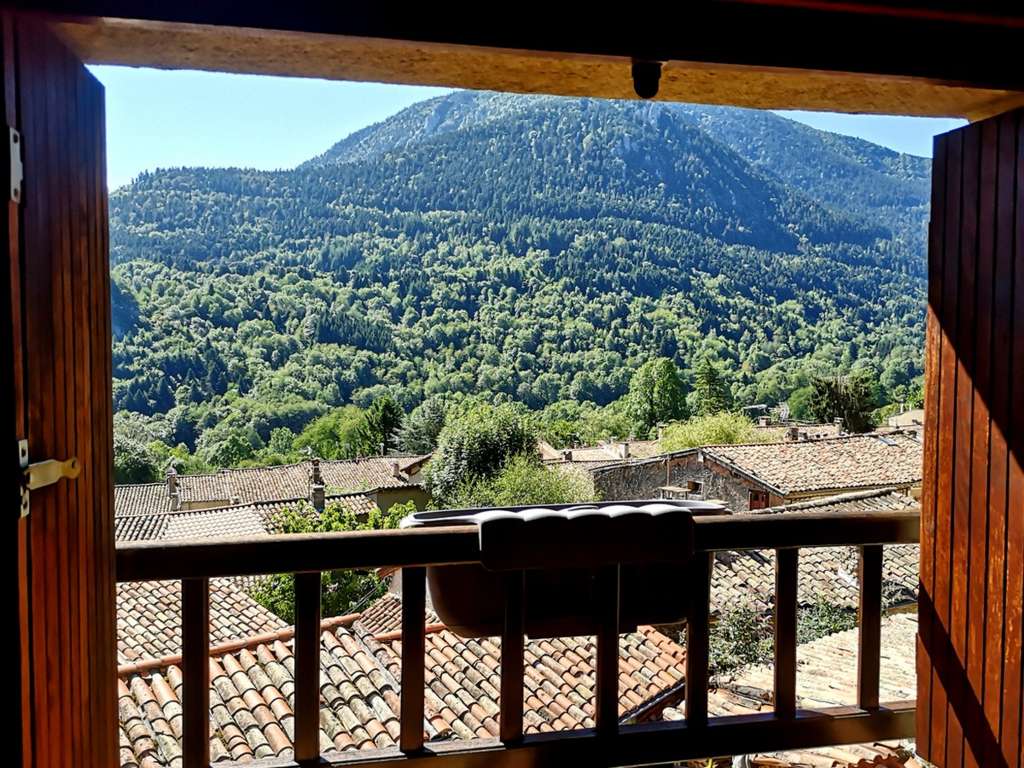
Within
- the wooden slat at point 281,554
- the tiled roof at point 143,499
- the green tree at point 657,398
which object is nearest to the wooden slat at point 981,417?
the wooden slat at point 281,554

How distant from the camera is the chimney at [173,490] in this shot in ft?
66.5

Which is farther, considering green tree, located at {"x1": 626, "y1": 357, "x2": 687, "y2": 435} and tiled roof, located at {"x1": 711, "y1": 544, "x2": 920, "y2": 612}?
green tree, located at {"x1": 626, "y1": 357, "x2": 687, "y2": 435}

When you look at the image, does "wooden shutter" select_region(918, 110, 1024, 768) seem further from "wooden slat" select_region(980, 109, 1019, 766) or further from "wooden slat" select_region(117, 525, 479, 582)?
"wooden slat" select_region(117, 525, 479, 582)

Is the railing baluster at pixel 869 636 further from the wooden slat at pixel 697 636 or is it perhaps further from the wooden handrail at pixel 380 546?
the wooden slat at pixel 697 636

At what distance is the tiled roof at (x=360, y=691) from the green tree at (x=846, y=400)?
24959 mm

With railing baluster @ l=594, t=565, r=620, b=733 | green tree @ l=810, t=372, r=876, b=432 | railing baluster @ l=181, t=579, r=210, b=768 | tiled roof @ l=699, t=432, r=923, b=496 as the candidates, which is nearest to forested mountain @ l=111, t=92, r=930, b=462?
green tree @ l=810, t=372, r=876, b=432

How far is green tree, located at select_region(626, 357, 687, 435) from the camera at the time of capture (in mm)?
29719

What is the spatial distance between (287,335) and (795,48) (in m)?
30.4

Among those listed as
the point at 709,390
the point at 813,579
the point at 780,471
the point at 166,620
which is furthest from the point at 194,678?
the point at 709,390

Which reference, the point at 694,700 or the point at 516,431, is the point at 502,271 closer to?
the point at 516,431

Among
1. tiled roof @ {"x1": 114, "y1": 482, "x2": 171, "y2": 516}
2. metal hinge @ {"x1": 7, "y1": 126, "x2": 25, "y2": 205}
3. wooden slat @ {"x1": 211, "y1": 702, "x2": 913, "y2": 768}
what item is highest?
metal hinge @ {"x1": 7, "y1": 126, "x2": 25, "y2": 205}

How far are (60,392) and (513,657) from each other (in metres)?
0.98

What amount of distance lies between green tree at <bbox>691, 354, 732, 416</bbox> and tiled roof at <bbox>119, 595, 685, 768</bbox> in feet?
79.9

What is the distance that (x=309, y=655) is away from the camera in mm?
1574
